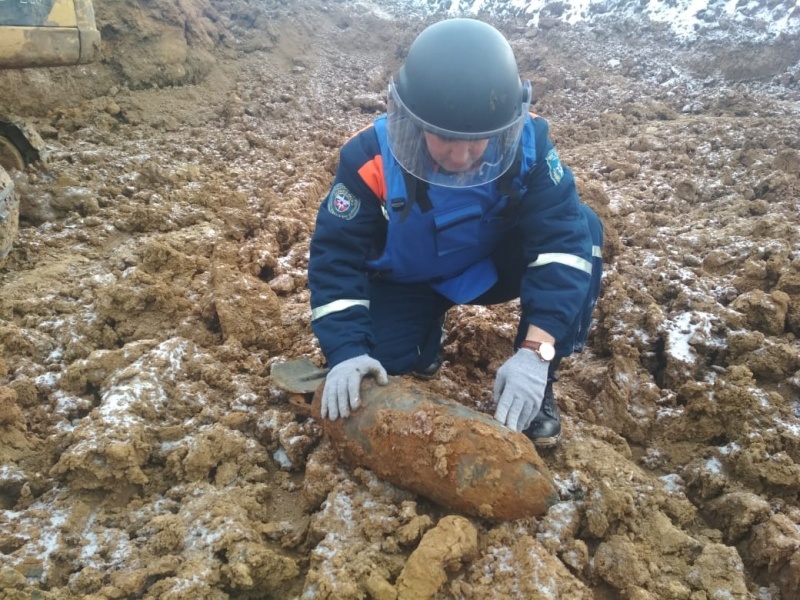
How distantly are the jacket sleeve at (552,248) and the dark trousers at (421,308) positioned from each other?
0.76ft

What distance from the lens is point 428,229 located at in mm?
2232

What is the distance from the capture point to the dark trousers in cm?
250

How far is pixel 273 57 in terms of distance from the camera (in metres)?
6.68

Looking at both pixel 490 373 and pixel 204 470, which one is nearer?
pixel 204 470

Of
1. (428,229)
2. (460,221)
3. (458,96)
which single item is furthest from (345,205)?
(458,96)

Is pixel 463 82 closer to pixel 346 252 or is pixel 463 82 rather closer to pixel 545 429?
pixel 346 252

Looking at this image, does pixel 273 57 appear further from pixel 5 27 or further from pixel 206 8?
pixel 5 27

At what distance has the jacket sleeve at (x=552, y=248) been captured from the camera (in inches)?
84.5

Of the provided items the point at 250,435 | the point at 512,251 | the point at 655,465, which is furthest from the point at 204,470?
the point at 655,465

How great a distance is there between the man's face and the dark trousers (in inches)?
23.1

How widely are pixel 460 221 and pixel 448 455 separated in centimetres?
90

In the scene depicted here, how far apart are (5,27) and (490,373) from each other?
3273mm

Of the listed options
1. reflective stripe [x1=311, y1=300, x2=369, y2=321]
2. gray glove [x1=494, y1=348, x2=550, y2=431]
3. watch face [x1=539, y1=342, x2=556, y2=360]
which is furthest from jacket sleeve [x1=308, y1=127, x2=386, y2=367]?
watch face [x1=539, y1=342, x2=556, y2=360]

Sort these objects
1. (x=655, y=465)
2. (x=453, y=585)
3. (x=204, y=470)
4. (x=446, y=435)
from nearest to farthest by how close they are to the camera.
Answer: (x=453, y=585) < (x=446, y=435) < (x=204, y=470) < (x=655, y=465)
